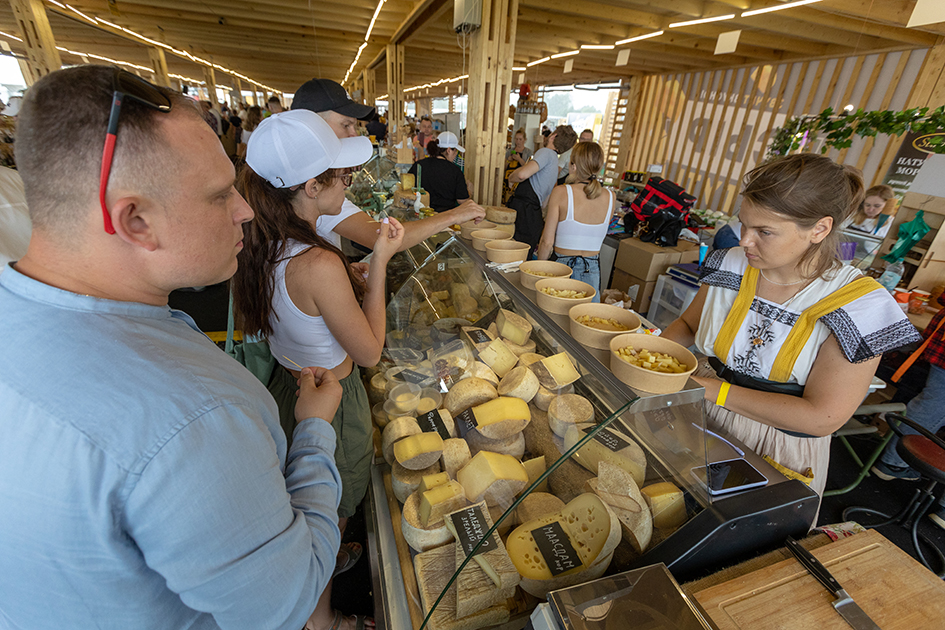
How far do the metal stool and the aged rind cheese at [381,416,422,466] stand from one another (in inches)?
100

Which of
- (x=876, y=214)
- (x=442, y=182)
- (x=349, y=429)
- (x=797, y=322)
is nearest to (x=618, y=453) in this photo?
(x=797, y=322)

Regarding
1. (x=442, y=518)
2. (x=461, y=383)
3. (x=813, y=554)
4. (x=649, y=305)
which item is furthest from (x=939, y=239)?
(x=442, y=518)

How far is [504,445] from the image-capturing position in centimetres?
133

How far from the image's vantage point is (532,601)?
1.11m

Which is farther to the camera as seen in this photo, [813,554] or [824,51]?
[824,51]

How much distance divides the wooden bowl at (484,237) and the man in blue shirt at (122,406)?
1.68 metres

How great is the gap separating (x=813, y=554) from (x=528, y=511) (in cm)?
68

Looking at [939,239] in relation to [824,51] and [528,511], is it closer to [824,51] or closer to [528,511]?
[528,511]

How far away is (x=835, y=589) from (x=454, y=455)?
975 millimetres

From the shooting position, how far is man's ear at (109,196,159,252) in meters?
0.59

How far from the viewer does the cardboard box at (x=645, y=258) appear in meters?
4.53

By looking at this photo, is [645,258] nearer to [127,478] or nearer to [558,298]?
[558,298]

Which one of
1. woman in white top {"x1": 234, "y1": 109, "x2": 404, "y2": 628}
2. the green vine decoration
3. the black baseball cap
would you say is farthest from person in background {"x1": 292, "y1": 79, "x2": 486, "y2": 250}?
the green vine decoration

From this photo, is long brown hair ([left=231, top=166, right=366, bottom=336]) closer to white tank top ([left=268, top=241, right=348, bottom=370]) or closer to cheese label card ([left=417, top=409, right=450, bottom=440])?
white tank top ([left=268, top=241, right=348, bottom=370])
